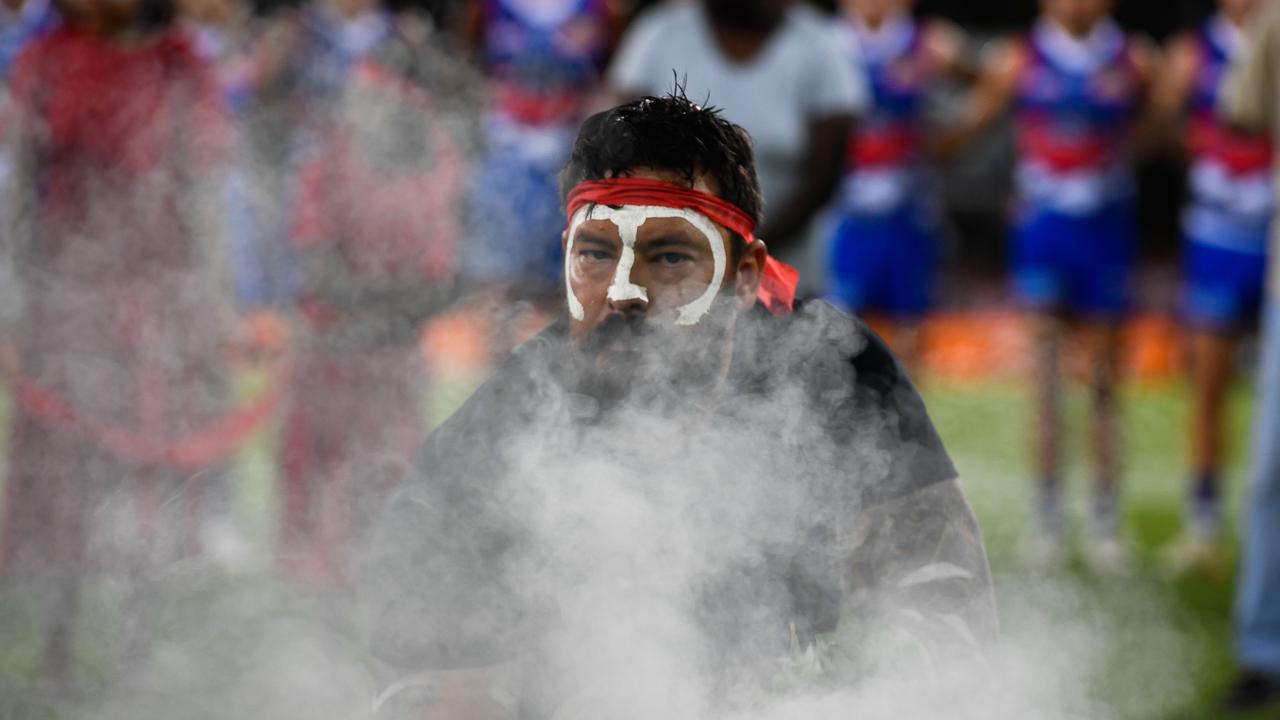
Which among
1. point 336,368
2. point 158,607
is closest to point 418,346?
point 336,368

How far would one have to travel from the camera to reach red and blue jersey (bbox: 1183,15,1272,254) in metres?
5.82

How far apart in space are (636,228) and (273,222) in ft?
13.0

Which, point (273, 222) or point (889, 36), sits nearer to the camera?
point (273, 222)

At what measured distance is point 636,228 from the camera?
1.87 m

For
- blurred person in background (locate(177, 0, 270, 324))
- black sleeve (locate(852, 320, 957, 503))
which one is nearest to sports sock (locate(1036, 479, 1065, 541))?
blurred person in background (locate(177, 0, 270, 324))

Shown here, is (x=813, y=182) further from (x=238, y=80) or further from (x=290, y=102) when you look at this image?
(x=238, y=80)

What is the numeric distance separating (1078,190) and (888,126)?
3.32 feet

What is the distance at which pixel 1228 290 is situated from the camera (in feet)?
19.0

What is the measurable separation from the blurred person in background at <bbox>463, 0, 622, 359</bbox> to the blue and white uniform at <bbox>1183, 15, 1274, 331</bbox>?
232 cm

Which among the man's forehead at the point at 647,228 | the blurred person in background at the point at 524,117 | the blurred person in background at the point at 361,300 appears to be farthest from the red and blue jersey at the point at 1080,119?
the man's forehead at the point at 647,228

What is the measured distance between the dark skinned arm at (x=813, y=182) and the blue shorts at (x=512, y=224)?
143 centimetres

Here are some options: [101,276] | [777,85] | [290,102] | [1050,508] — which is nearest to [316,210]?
[290,102]

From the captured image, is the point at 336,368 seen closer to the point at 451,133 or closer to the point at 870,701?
the point at 451,133

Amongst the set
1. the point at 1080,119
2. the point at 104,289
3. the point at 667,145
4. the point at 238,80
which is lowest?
the point at 667,145
